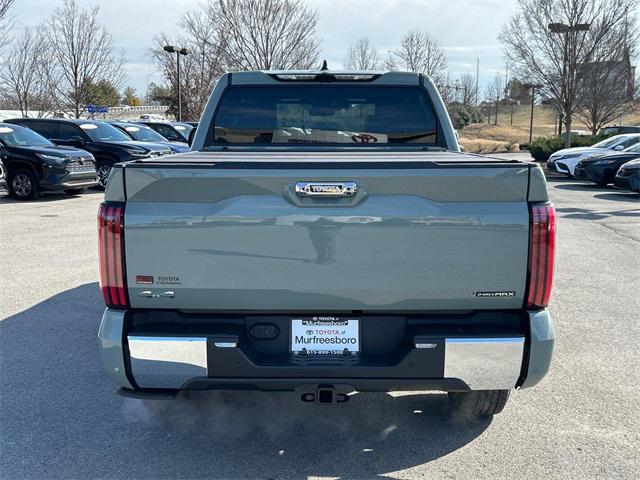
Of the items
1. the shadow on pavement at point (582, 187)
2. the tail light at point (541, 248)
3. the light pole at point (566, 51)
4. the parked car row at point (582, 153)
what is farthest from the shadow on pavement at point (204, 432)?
the light pole at point (566, 51)

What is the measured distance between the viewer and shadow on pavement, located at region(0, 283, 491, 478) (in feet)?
11.7

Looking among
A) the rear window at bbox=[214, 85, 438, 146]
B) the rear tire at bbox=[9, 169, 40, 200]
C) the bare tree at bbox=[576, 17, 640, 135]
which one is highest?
the bare tree at bbox=[576, 17, 640, 135]

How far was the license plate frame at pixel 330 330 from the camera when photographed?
3273 millimetres

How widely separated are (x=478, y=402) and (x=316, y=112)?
259cm

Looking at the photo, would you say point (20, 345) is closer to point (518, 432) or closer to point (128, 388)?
point (128, 388)

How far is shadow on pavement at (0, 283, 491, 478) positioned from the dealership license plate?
0.75 m

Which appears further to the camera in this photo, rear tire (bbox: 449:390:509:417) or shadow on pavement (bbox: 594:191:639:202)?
shadow on pavement (bbox: 594:191:639:202)

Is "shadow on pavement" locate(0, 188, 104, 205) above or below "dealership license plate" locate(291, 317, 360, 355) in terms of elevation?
below

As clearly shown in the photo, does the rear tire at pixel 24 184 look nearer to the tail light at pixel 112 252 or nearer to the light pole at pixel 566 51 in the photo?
the tail light at pixel 112 252

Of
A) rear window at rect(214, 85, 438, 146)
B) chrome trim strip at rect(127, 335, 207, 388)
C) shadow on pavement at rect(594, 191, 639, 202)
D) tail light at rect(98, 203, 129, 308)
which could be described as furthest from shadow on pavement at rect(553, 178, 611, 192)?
tail light at rect(98, 203, 129, 308)

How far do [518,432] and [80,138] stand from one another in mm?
16461

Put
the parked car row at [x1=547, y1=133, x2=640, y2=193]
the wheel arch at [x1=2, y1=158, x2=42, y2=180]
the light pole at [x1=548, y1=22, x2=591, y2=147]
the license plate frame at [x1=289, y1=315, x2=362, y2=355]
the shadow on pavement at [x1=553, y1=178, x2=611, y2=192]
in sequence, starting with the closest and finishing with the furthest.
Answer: the license plate frame at [x1=289, y1=315, x2=362, y2=355], the wheel arch at [x1=2, y1=158, x2=42, y2=180], the parked car row at [x1=547, y1=133, x2=640, y2=193], the shadow on pavement at [x1=553, y1=178, x2=611, y2=192], the light pole at [x1=548, y1=22, x2=591, y2=147]

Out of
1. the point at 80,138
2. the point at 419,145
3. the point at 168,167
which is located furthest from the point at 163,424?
the point at 80,138

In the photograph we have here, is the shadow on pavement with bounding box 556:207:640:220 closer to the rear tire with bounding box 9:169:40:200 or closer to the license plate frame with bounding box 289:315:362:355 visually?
the license plate frame with bounding box 289:315:362:355
